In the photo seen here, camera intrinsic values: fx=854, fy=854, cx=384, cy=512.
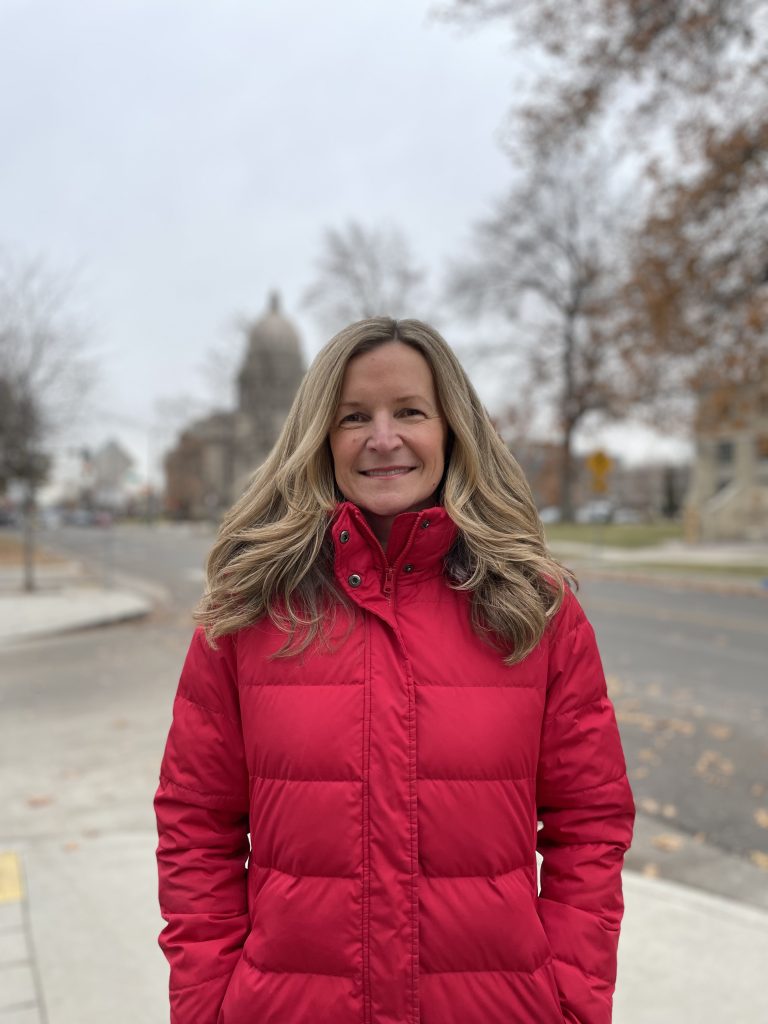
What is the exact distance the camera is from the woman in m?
1.51

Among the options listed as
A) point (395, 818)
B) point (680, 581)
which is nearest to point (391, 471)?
point (395, 818)

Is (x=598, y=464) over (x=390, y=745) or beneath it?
over

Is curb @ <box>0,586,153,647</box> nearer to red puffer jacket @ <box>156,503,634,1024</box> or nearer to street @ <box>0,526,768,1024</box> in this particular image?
street @ <box>0,526,768,1024</box>

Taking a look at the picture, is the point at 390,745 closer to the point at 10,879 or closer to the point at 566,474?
the point at 10,879

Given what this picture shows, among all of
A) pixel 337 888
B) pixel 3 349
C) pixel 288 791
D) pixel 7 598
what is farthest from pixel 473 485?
pixel 3 349

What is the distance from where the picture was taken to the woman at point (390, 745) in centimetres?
151

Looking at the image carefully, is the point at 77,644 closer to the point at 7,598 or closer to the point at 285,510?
the point at 7,598

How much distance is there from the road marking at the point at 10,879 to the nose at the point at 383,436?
3.06m

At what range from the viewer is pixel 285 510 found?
184 cm

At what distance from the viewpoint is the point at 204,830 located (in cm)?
168

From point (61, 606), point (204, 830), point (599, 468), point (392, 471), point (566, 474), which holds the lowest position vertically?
point (61, 606)

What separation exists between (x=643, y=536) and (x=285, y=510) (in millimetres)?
33436

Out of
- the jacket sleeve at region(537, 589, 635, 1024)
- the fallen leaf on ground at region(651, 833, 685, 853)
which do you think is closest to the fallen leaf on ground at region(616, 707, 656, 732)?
the fallen leaf on ground at region(651, 833, 685, 853)

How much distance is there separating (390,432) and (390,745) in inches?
23.8
